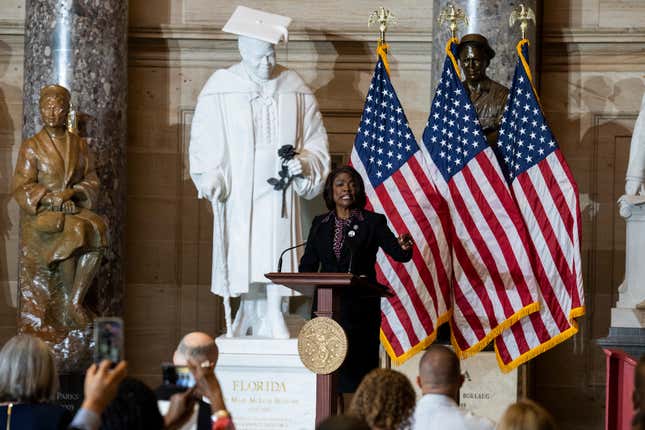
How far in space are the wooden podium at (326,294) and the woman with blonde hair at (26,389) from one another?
7.35 ft

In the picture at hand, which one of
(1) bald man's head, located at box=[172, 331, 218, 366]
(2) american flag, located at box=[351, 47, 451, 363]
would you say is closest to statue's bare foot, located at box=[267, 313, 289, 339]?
(2) american flag, located at box=[351, 47, 451, 363]

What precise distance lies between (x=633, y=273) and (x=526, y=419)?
5.93 metres

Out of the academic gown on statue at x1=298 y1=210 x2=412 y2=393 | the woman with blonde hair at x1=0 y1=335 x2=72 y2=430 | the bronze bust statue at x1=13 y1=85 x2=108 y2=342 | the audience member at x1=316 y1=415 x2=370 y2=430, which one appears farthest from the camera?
the bronze bust statue at x1=13 y1=85 x2=108 y2=342

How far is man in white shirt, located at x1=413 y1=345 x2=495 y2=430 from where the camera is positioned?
4.62 metres

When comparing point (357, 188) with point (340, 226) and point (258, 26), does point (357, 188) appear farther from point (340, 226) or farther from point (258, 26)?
point (258, 26)

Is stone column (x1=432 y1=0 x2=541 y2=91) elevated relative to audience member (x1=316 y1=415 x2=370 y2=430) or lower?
elevated

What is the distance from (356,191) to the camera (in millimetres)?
7305

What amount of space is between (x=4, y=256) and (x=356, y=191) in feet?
15.8

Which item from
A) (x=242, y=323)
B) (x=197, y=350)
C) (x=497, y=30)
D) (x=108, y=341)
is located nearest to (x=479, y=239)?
(x=242, y=323)

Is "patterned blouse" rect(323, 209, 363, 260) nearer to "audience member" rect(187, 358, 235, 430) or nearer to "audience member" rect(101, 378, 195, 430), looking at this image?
"audience member" rect(187, 358, 235, 430)

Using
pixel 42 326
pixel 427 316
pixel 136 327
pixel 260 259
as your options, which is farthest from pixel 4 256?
pixel 427 316

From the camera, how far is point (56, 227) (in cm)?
912

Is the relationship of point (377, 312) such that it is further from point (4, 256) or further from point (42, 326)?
point (4, 256)

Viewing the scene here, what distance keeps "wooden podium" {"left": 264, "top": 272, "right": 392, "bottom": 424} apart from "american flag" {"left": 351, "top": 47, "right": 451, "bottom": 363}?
2835 mm
